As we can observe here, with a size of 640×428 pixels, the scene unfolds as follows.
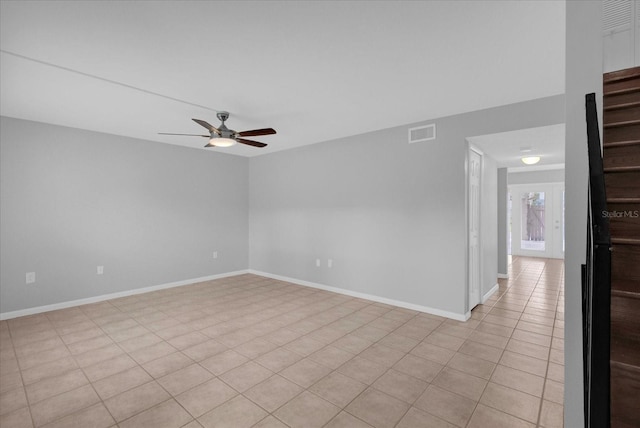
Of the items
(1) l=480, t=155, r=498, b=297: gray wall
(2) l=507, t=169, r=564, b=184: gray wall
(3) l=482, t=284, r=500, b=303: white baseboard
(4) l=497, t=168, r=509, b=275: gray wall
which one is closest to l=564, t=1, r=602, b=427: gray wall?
(1) l=480, t=155, r=498, b=297: gray wall

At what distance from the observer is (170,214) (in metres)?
5.54

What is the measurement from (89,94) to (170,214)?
268 cm

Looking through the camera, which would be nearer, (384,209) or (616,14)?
(616,14)

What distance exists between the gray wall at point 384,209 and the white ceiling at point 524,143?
6.1 inches

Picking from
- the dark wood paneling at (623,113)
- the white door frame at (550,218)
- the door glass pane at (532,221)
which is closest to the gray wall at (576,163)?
the dark wood paneling at (623,113)

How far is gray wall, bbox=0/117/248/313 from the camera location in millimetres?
4039

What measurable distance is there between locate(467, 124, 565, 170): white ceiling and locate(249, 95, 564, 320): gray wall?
0.16 meters

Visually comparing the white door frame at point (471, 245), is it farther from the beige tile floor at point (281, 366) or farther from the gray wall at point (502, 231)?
the gray wall at point (502, 231)

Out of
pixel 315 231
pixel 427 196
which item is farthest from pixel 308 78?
pixel 315 231

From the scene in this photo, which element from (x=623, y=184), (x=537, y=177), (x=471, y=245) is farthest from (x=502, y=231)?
(x=623, y=184)

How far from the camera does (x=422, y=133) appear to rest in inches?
163

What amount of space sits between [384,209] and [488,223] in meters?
1.97

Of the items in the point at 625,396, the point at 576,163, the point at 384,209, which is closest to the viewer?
the point at 625,396

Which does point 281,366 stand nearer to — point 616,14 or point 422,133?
point 422,133
